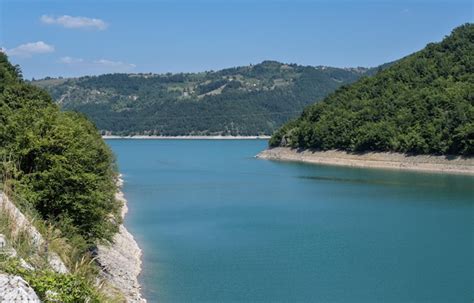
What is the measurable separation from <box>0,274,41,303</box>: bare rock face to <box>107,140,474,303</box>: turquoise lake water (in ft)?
40.3

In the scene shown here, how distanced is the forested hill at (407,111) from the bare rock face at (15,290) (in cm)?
6164

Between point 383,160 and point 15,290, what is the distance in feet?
221

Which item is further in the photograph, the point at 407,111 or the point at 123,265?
the point at 407,111

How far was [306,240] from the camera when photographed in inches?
1089

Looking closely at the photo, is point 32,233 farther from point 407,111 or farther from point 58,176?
point 407,111

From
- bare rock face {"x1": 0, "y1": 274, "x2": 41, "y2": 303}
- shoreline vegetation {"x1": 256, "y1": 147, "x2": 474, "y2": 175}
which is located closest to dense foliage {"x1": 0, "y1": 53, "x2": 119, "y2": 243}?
bare rock face {"x1": 0, "y1": 274, "x2": 41, "y2": 303}

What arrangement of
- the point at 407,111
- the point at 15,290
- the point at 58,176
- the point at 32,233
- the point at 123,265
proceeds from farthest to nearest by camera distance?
the point at 407,111
the point at 123,265
the point at 58,176
the point at 32,233
the point at 15,290

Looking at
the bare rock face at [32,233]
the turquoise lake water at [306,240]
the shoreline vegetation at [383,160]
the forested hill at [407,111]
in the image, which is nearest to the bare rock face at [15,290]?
the bare rock face at [32,233]

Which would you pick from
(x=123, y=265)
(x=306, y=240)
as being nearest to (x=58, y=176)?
(x=123, y=265)

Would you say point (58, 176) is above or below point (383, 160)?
above

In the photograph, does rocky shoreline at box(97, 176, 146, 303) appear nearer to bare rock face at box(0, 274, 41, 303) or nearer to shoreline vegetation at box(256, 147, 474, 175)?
bare rock face at box(0, 274, 41, 303)

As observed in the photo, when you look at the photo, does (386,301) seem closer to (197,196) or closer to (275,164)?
(197,196)

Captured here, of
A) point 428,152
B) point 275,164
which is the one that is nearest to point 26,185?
point 428,152

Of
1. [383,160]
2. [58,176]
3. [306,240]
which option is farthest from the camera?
[383,160]
